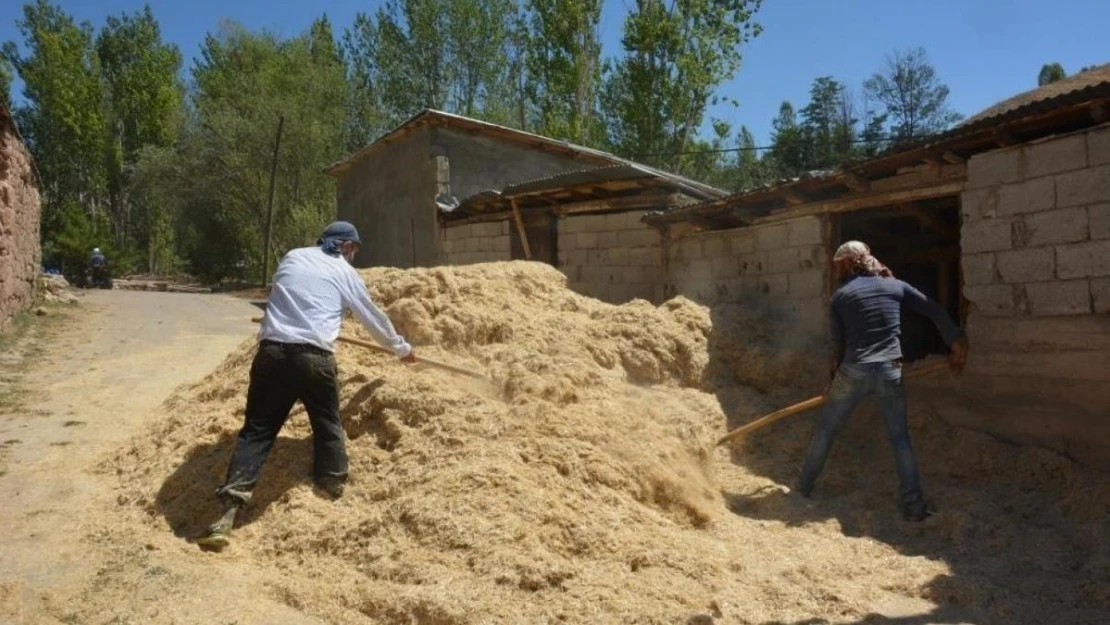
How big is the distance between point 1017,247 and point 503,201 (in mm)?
8019

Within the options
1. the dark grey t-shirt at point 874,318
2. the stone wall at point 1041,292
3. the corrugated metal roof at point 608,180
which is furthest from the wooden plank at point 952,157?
the corrugated metal roof at point 608,180

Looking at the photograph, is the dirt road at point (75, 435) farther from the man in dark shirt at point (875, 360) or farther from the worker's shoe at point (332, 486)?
the man in dark shirt at point (875, 360)

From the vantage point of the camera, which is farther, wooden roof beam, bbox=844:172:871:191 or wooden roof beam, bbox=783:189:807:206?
wooden roof beam, bbox=783:189:807:206

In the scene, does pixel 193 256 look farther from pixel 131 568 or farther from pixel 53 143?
pixel 131 568

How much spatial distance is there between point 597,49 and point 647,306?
23697 mm

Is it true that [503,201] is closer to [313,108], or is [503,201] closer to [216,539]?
[216,539]

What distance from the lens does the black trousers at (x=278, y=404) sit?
14.1 feet

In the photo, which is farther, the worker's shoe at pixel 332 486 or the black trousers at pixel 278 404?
the worker's shoe at pixel 332 486

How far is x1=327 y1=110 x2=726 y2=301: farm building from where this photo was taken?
10266 mm

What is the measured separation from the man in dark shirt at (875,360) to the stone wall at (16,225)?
33.5 ft

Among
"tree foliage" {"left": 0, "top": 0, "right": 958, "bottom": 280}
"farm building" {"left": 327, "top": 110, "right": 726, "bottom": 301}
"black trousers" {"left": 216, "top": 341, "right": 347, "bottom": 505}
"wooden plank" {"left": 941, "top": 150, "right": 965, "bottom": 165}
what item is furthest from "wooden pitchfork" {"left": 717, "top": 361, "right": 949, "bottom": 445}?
"tree foliage" {"left": 0, "top": 0, "right": 958, "bottom": 280}

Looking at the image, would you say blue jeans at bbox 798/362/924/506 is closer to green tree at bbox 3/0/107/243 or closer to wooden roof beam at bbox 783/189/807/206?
wooden roof beam at bbox 783/189/807/206

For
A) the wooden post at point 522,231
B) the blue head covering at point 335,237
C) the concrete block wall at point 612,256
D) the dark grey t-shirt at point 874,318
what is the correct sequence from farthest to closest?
the wooden post at point 522,231
the concrete block wall at point 612,256
the dark grey t-shirt at point 874,318
the blue head covering at point 335,237

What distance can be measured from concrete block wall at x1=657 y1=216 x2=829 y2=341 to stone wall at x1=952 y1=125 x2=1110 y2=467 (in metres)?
1.45
